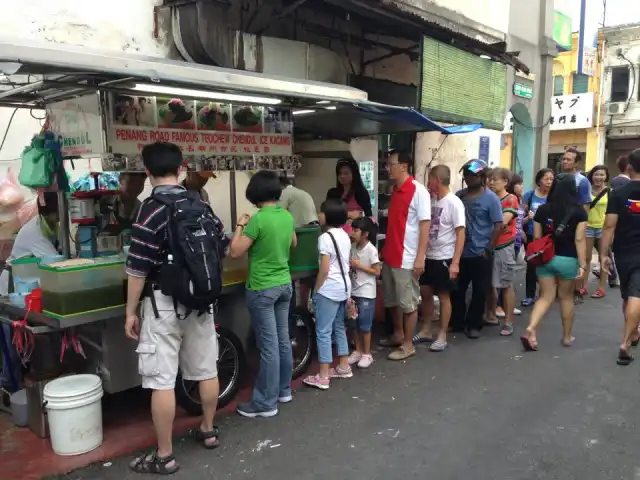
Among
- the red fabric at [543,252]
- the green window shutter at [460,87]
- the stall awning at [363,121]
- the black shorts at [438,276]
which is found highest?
the green window shutter at [460,87]

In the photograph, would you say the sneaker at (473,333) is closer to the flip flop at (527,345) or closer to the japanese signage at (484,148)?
the flip flop at (527,345)

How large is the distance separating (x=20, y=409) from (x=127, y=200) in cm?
186

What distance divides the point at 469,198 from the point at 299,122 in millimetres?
2106

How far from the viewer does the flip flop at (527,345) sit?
563 centimetres

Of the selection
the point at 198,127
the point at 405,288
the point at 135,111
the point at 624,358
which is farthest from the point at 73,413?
the point at 624,358

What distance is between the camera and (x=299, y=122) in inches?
247

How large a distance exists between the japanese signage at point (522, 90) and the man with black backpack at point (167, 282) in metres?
9.73

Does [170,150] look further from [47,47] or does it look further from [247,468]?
[247,468]

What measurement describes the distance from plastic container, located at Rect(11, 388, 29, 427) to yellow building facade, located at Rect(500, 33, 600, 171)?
21547 millimetres

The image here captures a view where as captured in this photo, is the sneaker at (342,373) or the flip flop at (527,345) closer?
the sneaker at (342,373)

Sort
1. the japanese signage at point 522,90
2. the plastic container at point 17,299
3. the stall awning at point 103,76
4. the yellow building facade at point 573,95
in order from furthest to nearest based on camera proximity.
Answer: the yellow building facade at point 573,95, the japanese signage at point 522,90, the plastic container at point 17,299, the stall awning at point 103,76

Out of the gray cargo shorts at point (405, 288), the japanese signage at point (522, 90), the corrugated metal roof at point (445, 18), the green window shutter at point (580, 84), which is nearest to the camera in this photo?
the gray cargo shorts at point (405, 288)

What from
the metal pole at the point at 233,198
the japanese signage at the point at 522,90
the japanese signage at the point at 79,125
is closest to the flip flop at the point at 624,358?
the metal pole at the point at 233,198

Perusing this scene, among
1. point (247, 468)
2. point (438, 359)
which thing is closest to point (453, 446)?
point (247, 468)
